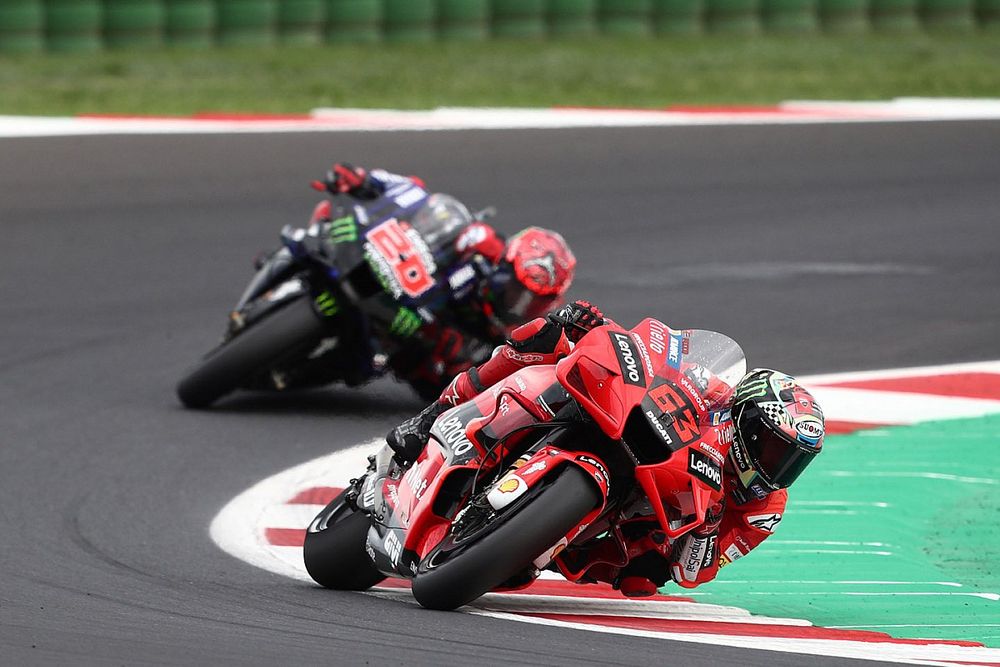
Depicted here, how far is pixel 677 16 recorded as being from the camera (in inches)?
720

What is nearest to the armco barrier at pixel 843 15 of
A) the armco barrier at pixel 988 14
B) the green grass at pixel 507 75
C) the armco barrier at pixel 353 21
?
the green grass at pixel 507 75

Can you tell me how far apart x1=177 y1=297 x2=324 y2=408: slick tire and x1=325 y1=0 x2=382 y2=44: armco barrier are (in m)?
9.41

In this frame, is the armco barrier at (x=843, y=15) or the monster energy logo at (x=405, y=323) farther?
the armco barrier at (x=843, y=15)

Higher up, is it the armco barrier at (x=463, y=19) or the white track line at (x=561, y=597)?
the white track line at (x=561, y=597)

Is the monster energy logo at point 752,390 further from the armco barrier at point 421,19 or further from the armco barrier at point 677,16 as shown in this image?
the armco barrier at point 677,16

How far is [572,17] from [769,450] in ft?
44.0

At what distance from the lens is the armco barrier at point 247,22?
1711 centimetres

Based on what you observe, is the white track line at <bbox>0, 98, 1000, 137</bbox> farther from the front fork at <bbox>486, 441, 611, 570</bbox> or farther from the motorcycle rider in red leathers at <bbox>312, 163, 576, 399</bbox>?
the front fork at <bbox>486, 441, 611, 570</bbox>

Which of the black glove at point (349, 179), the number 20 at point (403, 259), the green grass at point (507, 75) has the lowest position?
the green grass at point (507, 75)

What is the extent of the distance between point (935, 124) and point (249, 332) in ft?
26.9

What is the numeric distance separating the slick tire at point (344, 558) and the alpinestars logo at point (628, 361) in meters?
1.11

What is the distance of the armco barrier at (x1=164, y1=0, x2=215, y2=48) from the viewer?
17.0 metres

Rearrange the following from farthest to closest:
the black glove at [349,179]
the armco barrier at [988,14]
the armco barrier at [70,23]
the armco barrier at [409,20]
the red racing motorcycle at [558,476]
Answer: the armco barrier at [988,14], the armco barrier at [409,20], the armco barrier at [70,23], the black glove at [349,179], the red racing motorcycle at [558,476]

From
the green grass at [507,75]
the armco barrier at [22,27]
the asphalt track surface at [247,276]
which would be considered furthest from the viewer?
the armco barrier at [22,27]
